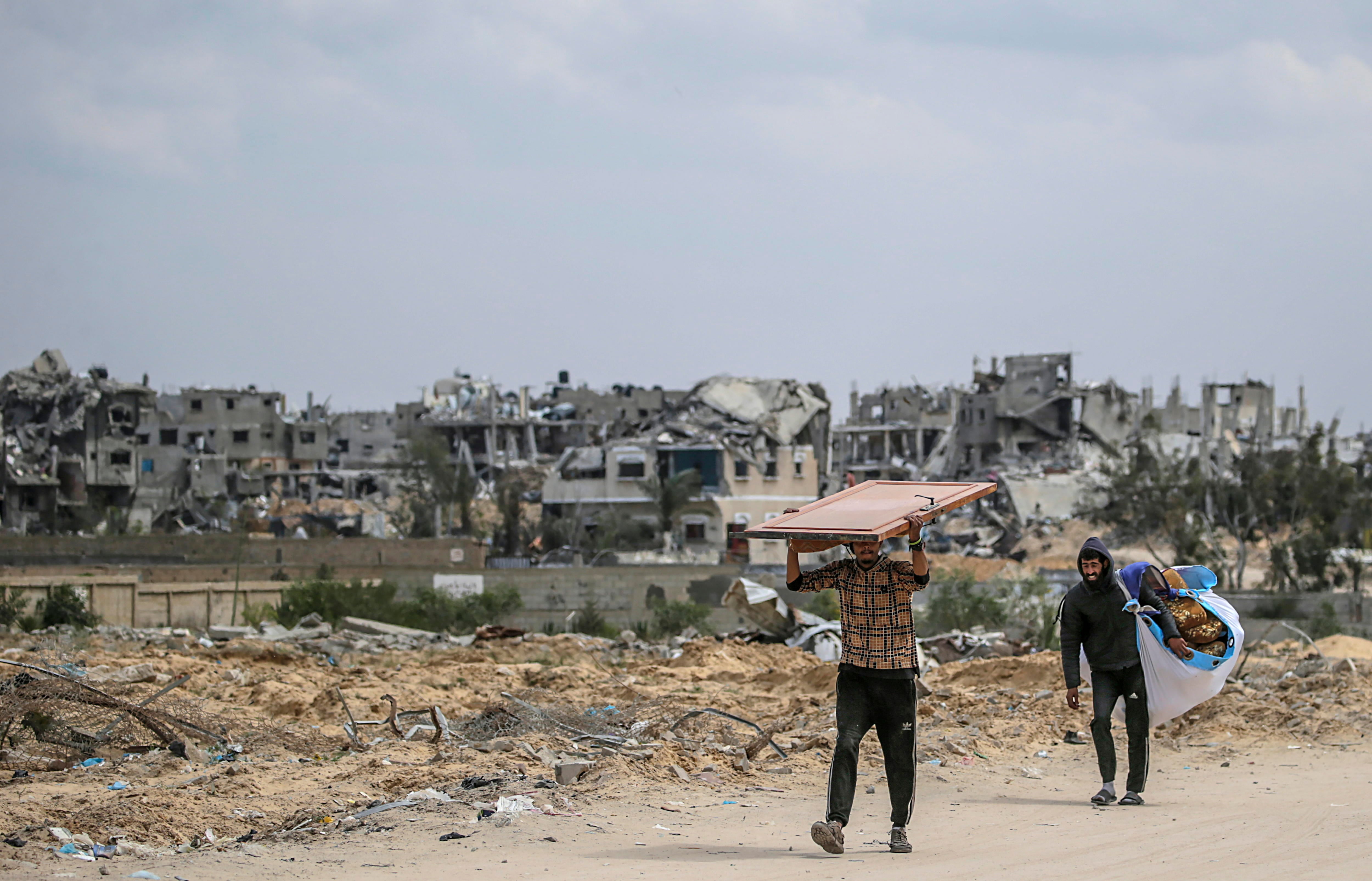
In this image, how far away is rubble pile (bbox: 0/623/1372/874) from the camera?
7.60m

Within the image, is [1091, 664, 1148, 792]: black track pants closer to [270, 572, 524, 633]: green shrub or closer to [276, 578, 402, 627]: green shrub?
[270, 572, 524, 633]: green shrub

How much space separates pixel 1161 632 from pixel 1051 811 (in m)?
1.21

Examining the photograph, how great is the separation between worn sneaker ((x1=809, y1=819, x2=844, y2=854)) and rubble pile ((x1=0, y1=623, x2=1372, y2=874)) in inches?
66.6

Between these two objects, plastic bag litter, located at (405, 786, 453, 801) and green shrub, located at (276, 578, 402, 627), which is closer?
plastic bag litter, located at (405, 786, 453, 801)

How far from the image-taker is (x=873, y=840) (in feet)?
23.6

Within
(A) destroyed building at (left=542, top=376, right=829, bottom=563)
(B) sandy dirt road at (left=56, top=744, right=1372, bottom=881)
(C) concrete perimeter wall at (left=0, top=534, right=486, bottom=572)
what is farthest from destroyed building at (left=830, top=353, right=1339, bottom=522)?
(B) sandy dirt road at (left=56, top=744, right=1372, bottom=881)

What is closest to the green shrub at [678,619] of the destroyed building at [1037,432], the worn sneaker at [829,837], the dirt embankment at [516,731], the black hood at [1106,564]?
the dirt embankment at [516,731]

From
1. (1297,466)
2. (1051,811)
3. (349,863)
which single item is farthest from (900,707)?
(1297,466)

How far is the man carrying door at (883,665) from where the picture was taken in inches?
268

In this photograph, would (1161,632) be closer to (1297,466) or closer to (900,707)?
(900,707)

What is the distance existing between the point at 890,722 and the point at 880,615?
519 millimetres

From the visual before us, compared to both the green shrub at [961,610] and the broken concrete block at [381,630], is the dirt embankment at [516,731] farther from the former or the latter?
the green shrub at [961,610]

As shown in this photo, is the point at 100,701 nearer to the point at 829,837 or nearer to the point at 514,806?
the point at 514,806

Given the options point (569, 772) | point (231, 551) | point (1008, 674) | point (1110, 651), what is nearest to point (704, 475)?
point (231, 551)
